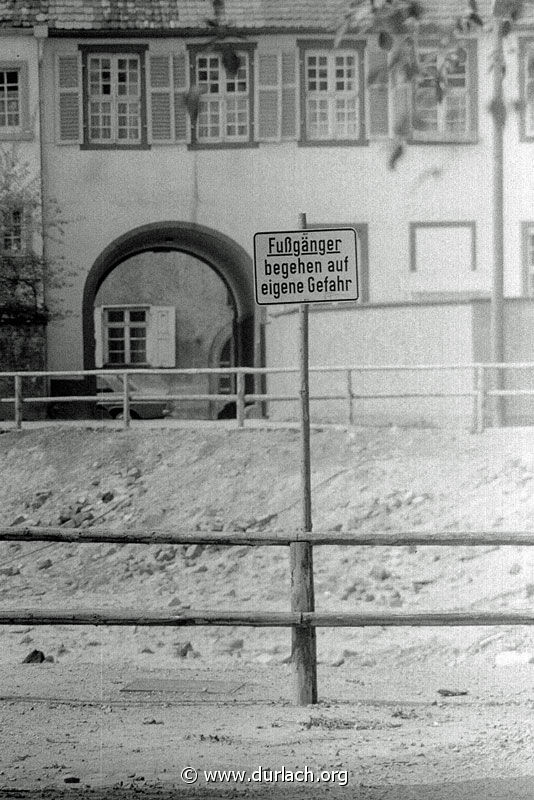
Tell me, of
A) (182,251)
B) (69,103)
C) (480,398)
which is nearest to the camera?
(69,103)

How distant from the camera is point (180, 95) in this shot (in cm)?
851

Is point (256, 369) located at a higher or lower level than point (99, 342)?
lower

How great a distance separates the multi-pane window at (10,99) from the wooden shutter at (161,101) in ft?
2.85

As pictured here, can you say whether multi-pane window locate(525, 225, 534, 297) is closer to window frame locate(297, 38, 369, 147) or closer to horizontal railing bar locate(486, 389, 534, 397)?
horizontal railing bar locate(486, 389, 534, 397)

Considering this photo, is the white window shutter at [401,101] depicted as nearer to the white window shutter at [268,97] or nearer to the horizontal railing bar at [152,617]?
the white window shutter at [268,97]

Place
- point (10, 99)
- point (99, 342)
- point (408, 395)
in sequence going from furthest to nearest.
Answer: point (408, 395), point (99, 342), point (10, 99)

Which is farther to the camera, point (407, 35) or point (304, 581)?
point (304, 581)

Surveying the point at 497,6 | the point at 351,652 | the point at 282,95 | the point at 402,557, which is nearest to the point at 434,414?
the point at 402,557

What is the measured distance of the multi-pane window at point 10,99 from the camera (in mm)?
8836

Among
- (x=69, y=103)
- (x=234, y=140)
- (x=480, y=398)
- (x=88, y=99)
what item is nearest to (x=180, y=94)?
(x=88, y=99)

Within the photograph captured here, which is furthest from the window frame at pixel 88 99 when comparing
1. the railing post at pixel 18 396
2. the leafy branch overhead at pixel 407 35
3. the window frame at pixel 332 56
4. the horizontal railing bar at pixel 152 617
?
the leafy branch overhead at pixel 407 35

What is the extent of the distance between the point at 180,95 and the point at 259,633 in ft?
11.0

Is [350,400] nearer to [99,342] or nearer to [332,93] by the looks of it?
[332,93]

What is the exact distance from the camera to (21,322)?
9133mm
